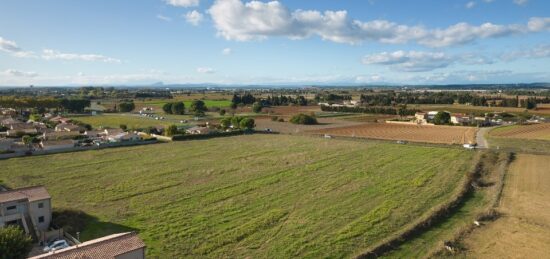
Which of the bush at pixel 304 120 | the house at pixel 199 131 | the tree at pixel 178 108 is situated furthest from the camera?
the tree at pixel 178 108

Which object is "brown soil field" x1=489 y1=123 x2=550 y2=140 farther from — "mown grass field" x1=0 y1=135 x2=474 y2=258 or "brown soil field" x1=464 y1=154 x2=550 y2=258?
"brown soil field" x1=464 y1=154 x2=550 y2=258

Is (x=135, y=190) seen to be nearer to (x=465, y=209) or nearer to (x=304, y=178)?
(x=304, y=178)

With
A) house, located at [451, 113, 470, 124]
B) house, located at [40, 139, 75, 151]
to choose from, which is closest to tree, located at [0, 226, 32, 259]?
house, located at [40, 139, 75, 151]

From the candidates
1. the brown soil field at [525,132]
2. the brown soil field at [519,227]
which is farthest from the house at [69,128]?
the brown soil field at [525,132]

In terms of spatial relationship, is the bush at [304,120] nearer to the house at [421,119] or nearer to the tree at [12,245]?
the house at [421,119]

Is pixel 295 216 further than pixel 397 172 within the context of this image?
No

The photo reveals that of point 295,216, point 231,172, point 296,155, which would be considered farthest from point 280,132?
point 295,216

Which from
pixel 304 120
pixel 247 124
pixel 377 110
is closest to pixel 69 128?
pixel 247 124
